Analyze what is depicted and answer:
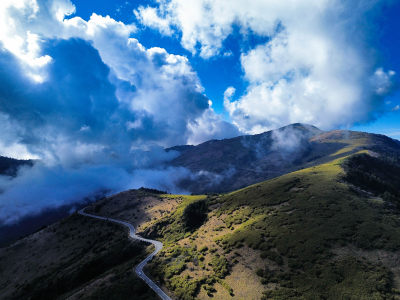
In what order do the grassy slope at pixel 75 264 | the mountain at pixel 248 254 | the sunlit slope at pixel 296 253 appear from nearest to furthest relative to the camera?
the sunlit slope at pixel 296 253
the mountain at pixel 248 254
the grassy slope at pixel 75 264

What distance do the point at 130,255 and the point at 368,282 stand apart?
6073 centimetres

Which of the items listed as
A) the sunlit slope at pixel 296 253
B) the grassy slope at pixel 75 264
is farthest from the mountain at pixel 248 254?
the grassy slope at pixel 75 264

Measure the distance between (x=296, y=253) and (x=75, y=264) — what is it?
73215 mm

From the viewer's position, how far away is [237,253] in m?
44.3

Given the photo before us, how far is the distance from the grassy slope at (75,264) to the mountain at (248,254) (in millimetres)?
369

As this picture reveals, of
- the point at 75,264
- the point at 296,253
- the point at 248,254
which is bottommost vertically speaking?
the point at 75,264

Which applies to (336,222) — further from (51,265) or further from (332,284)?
(51,265)

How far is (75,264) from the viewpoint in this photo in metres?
69.2

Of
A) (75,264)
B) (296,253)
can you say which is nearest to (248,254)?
(296,253)

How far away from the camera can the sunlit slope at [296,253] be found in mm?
31422

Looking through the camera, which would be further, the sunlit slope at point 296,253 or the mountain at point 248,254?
the mountain at point 248,254

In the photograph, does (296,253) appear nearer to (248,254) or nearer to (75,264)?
(248,254)

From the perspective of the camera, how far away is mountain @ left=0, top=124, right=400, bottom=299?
32.9 m

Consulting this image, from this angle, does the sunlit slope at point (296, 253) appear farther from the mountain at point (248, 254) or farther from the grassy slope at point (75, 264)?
the grassy slope at point (75, 264)
